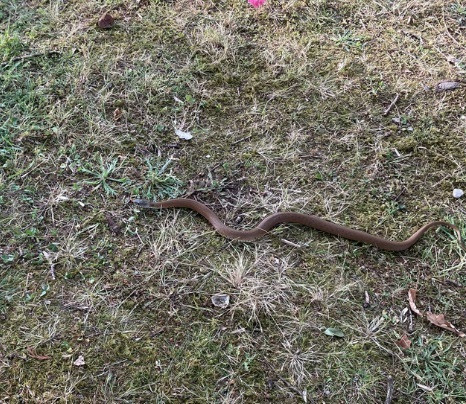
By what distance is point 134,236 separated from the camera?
119 inches

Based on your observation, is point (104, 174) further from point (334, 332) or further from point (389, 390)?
point (389, 390)

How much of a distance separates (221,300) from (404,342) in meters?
1.06

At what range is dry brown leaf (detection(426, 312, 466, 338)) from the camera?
272 cm

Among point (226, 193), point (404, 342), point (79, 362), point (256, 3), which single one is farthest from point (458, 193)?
point (79, 362)

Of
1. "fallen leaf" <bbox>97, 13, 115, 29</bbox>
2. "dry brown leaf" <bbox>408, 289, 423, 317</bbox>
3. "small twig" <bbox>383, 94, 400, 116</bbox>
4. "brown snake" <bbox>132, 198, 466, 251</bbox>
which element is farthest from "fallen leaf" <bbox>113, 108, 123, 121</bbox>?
"dry brown leaf" <bbox>408, 289, 423, 317</bbox>

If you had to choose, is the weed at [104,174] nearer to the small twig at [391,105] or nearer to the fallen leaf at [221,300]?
the fallen leaf at [221,300]

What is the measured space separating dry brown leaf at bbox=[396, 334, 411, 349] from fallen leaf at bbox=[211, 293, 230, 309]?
Result: 3.24 feet

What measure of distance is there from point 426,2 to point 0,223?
413 cm

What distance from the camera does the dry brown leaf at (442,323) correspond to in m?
2.72

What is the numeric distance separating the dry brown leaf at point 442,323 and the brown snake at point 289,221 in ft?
1.52

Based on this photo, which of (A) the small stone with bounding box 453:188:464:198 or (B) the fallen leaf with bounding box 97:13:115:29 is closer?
(A) the small stone with bounding box 453:188:464:198

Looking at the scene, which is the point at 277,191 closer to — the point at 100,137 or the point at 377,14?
the point at 100,137

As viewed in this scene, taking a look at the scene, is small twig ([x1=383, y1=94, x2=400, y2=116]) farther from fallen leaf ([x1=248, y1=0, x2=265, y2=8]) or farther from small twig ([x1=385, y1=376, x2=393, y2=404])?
small twig ([x1=385, y1=376, x2=393, y2=404])

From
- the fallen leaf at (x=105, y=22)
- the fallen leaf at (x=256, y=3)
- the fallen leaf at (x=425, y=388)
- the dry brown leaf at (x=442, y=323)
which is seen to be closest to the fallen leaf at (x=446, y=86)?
the fallen leaf at (x=256, y=3)
